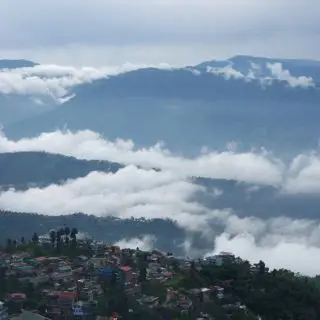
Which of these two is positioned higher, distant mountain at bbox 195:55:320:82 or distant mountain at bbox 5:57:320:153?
distant mountain at bbox 195:55:320:82

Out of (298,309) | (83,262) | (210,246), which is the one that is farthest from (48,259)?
(210,246)

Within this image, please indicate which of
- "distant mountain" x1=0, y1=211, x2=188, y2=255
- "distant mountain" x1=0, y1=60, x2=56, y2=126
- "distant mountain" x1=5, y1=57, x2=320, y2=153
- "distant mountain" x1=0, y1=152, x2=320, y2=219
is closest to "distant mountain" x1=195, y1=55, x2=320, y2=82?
"distant mountain" x1=5, y1=57, x2=320, y2=153

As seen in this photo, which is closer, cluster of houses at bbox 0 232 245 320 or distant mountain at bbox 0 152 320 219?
cluster of houses at bbox 0 232 245 320

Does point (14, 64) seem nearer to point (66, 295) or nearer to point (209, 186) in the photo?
point (209, 186)

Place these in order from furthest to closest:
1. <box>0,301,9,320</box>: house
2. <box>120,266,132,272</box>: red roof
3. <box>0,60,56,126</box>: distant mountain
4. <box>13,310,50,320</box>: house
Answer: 1. <box>0,60,56,126</box>: distant mountain
2. <box>120,266,132,272</box>: red roof
3. <box>13,310,50,320</box>: house
4. <box>0,301,9,320</box>: house

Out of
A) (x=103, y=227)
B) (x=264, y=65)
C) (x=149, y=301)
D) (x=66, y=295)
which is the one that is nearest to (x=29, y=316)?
(x=66, y=295)

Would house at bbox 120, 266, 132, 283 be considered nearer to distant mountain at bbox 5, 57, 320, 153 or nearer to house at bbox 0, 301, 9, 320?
house at bbox 0, 301, 9, 320

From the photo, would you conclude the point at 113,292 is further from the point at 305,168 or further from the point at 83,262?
the point at 305,168
